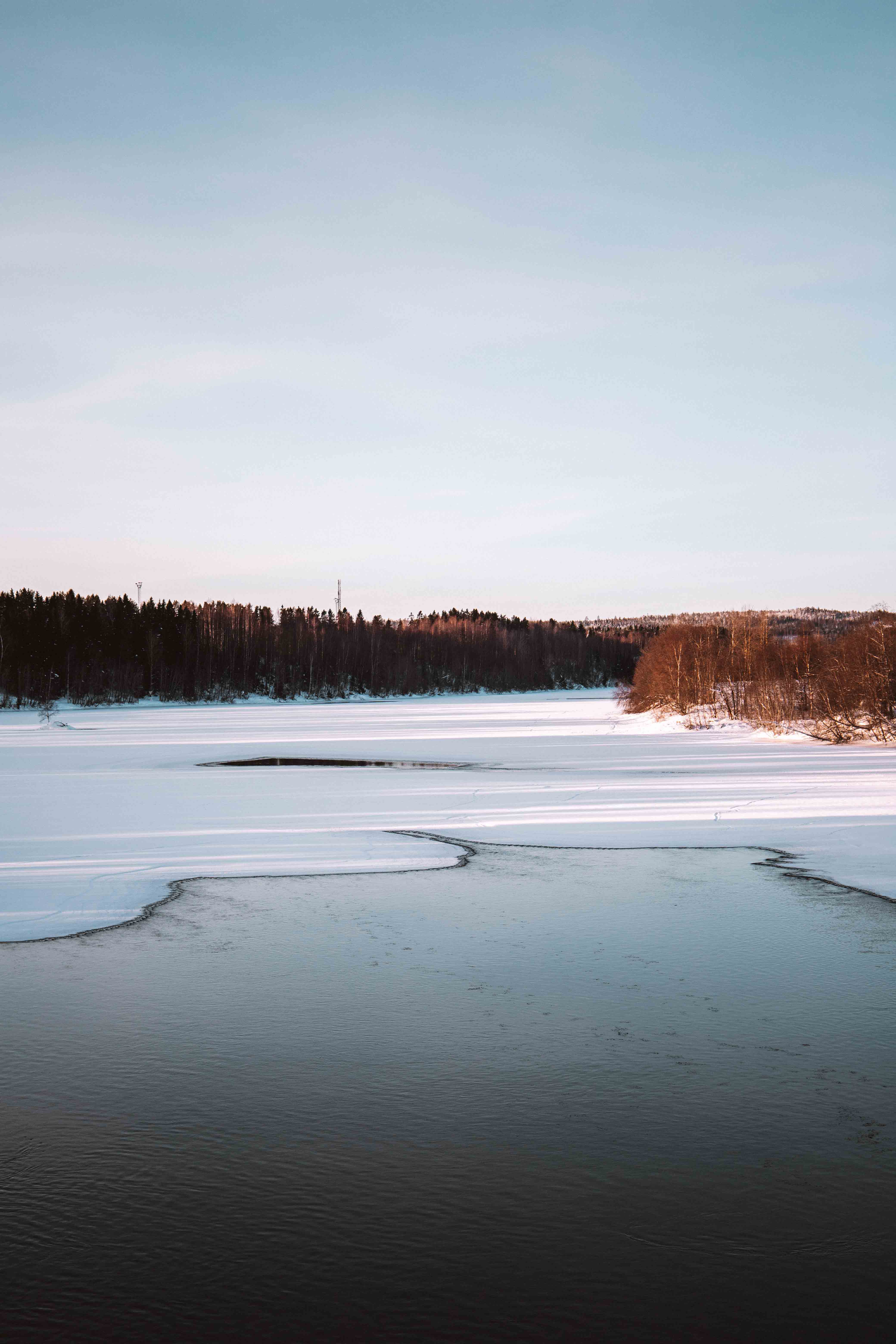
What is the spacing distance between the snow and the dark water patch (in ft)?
1.34

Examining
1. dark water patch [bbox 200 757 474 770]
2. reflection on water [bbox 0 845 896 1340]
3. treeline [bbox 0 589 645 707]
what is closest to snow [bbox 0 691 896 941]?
dark water patch [bbox 200 757 474 770]

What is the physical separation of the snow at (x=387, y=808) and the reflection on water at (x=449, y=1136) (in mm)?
2131

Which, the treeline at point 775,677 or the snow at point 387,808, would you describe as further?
the treeline at point 775,677

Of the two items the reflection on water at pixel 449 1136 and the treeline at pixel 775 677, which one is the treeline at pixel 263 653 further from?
the reflection on water at pixel 449 1136

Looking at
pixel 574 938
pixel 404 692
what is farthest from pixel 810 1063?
pixel 404 692

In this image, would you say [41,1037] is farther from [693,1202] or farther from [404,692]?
[404,692]

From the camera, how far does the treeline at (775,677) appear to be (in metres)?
25.9

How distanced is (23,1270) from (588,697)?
77696mm

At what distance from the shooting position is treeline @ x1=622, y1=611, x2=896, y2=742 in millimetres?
25875

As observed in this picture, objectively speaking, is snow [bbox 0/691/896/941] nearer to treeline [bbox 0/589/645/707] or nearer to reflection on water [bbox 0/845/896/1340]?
reflection on water [bbox 0/845/896/1340]

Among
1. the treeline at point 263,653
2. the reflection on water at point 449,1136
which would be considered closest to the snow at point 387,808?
the reflection on water at point 449,1136

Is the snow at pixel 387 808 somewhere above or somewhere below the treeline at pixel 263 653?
below

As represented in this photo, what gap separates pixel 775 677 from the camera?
1242 inches

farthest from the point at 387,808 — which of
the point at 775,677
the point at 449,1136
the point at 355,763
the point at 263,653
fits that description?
the point at 263,653
